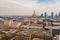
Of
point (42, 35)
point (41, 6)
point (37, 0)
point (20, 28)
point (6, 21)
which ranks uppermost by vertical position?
point (37, 0)

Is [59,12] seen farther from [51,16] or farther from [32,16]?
[32,16]

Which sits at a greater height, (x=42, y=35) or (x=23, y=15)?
(x=23, y=15)

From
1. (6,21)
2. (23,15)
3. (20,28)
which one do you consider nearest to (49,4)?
(23,15)

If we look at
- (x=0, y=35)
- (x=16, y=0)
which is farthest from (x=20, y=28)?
(x=16, y=0)

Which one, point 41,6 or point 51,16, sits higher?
point 41,6

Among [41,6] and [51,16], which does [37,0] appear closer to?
[41,6]

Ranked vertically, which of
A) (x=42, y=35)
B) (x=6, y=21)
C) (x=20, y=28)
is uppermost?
(x=6, y=21)
